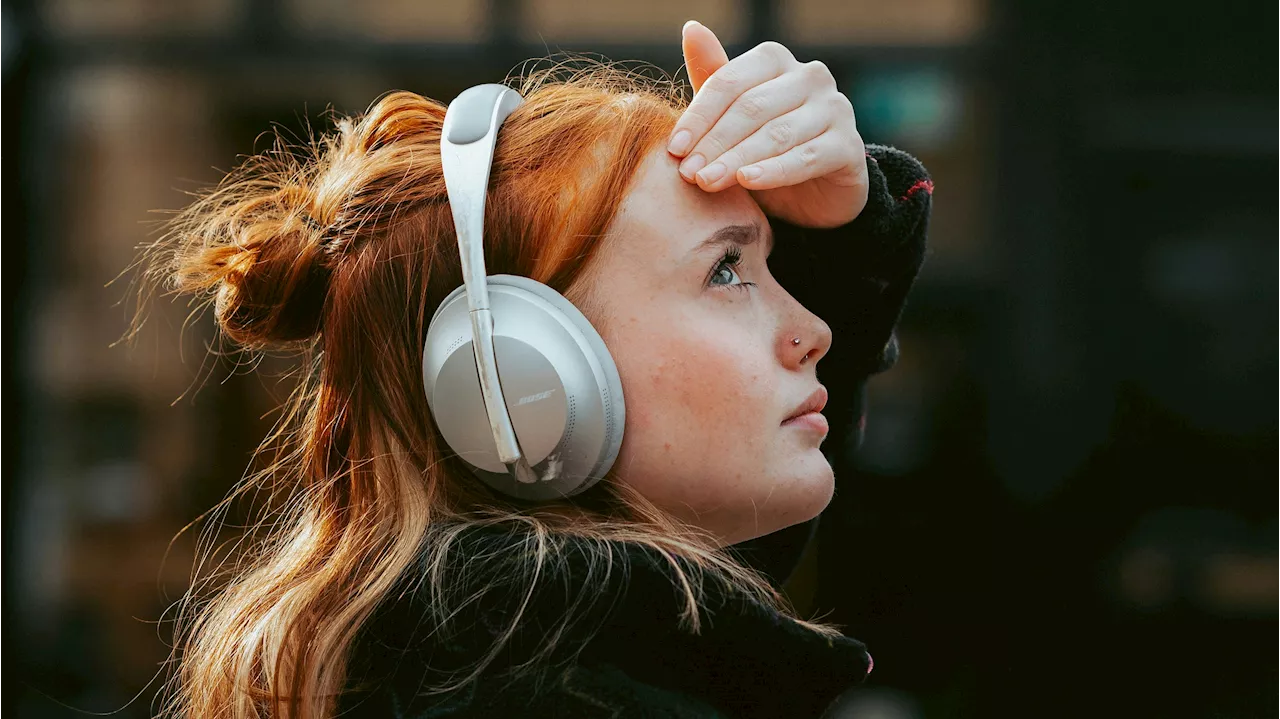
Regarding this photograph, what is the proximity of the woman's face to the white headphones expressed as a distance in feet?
0.18

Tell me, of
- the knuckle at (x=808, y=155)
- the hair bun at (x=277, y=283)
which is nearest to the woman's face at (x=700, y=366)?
the knuckle at (x=808, y=155)

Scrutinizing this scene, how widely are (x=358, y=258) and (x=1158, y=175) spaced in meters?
3.17

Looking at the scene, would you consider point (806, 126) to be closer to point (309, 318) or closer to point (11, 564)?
point (309, 318)

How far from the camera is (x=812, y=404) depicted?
151 centimetres

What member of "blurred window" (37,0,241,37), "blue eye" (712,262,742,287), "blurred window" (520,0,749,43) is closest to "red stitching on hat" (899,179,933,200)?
"blue eye" (712,262,742,287)

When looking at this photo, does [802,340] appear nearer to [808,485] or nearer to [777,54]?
[808,485]

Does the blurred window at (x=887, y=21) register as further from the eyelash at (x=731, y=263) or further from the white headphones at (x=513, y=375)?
the white headphones at (x=513, y=375)

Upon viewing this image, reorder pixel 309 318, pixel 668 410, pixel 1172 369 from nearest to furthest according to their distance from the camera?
pixel 668 410 → pixel 309 318 → pixel 1172 369

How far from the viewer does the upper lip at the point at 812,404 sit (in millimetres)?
1481

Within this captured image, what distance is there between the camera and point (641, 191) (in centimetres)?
148

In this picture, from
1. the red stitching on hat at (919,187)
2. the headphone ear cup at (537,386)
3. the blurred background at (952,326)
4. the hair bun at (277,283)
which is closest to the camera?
the headphone ear cup at (537,386)

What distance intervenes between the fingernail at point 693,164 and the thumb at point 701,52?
143 mm

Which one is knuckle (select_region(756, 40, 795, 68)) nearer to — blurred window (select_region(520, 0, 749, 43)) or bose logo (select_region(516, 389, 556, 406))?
bose logo (select_region(516, 389, 556, 406))

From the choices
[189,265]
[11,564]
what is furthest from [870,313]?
[11,564]
